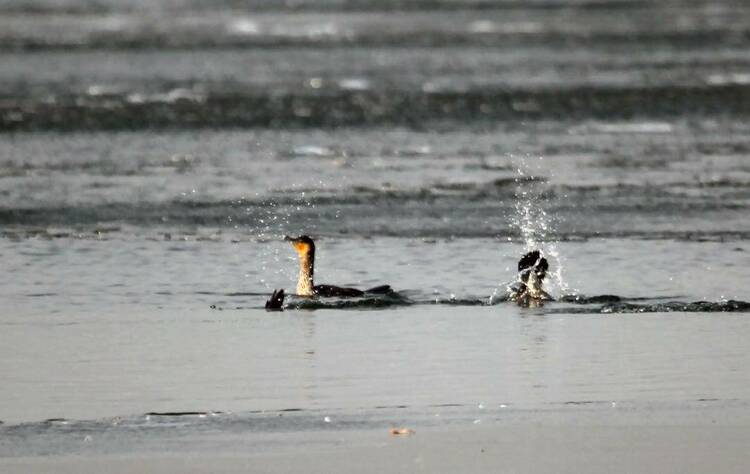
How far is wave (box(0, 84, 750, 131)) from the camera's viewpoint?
36.1 metres

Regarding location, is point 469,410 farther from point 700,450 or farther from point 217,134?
point 217,134

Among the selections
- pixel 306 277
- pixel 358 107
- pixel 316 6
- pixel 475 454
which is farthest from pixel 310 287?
pixel 316 6

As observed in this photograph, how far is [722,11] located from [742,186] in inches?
2597

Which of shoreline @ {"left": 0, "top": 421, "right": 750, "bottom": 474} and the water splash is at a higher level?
the water splash

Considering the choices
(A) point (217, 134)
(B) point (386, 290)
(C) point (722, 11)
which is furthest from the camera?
(C) point (722, 11)

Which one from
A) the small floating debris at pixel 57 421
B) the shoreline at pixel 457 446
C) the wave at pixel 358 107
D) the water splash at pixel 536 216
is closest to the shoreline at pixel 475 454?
the shoreline at pixel 457 446

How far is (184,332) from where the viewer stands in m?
15.4

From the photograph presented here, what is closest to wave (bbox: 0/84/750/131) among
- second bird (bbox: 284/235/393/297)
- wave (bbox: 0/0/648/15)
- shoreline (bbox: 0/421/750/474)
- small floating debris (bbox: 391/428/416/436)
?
second bird (bbox: 284/235/393/297)

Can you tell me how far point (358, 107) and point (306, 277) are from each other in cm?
2157

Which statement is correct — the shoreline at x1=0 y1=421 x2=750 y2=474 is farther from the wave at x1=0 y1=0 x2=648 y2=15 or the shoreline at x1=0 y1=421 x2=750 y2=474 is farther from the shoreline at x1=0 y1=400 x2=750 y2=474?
the wave at x1=0 y1=0 x2=648 y2=15

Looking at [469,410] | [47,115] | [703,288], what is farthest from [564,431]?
[47,115]

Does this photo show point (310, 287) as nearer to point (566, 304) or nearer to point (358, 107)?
point (566, 304)

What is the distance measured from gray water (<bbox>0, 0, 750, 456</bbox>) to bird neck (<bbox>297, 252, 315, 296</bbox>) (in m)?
0.12

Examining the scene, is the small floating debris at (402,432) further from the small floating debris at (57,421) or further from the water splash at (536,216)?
the water splash at (536,216)
